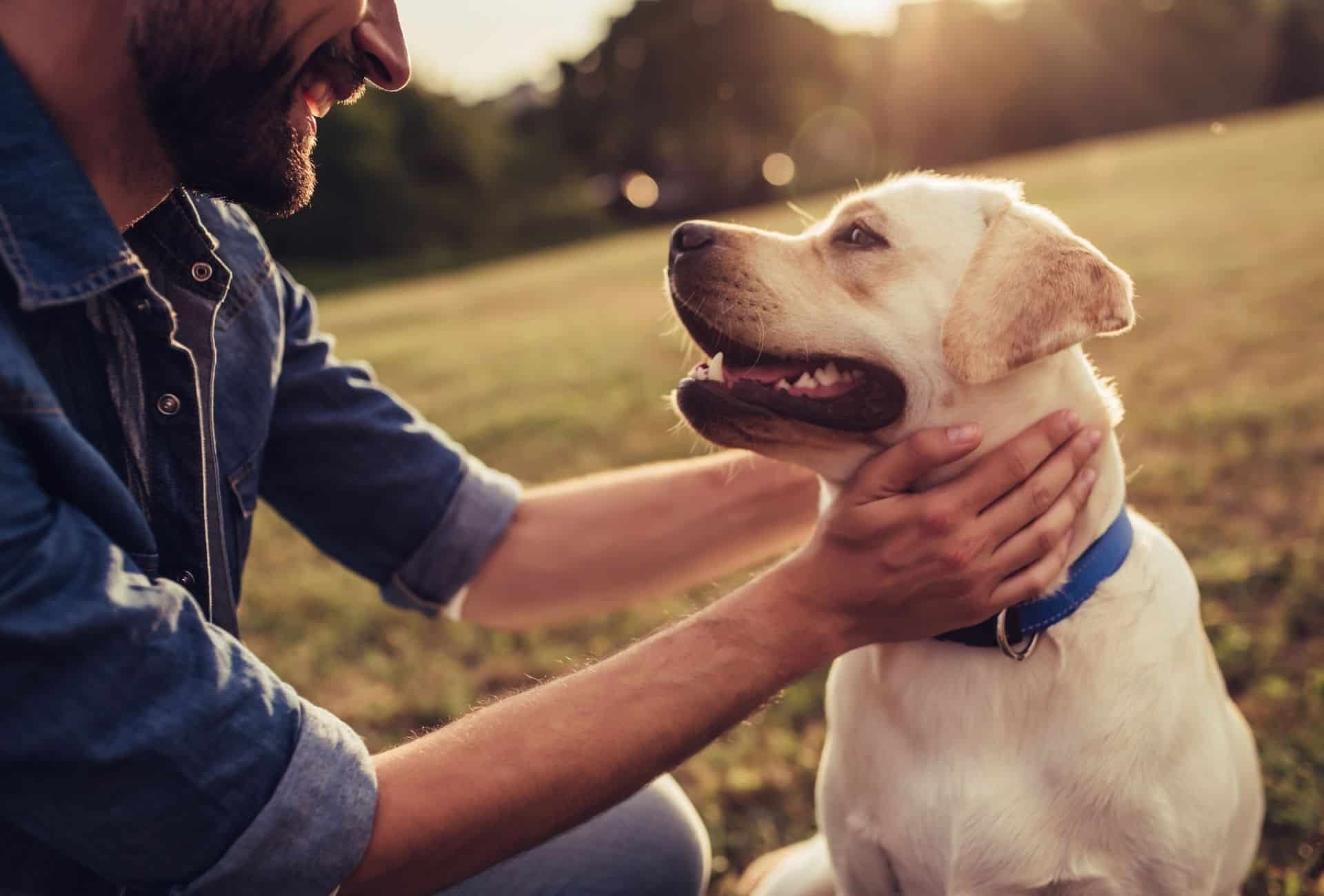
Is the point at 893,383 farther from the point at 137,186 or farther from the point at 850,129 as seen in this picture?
the point at 850,129

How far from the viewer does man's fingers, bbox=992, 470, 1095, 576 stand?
6.87 feet

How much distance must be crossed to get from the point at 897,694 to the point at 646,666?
2.23 feet

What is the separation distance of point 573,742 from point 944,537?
2.63 ft

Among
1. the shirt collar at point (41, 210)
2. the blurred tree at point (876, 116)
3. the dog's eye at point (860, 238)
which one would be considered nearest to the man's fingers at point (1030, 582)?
the dog's eye at point (860, 238)

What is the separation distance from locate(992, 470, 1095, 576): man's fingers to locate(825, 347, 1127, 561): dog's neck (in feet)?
0.28

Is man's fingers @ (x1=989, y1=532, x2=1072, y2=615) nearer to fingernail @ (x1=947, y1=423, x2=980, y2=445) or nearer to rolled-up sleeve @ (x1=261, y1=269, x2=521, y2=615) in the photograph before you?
fingernail @ (x1=947, y1=423, x2=980, y2=445)

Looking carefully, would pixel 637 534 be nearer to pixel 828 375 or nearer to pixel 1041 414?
pixel 828 375

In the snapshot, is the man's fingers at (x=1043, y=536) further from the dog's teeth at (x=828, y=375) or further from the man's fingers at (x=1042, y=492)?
the dog's teeth at (x=828, y=375)

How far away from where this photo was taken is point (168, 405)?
6.46 feet

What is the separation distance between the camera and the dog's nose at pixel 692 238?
8.35 ft

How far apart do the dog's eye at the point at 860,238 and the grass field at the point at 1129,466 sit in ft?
2.10

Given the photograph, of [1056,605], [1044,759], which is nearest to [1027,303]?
[1056,605]

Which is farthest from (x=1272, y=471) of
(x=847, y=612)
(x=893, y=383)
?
(x=847, y=612)

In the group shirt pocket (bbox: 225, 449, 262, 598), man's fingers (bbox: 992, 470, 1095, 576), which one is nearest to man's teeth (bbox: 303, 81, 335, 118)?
shirt pocket (bbox: 225, 449, 262, 598)
